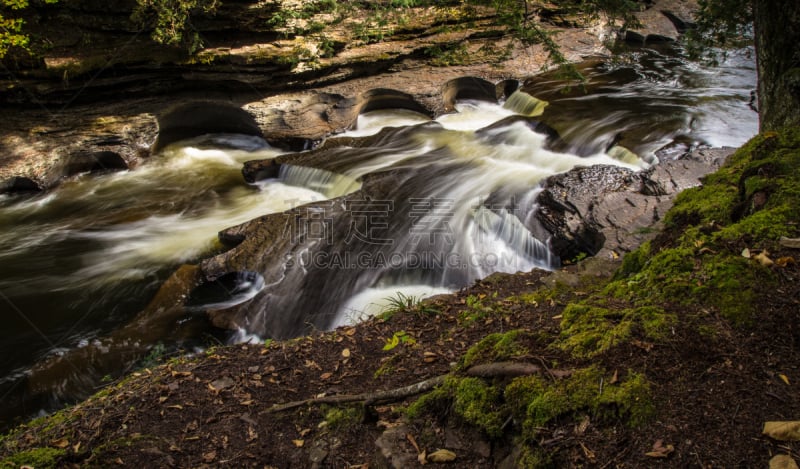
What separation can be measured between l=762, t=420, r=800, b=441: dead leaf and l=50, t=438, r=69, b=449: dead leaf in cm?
423

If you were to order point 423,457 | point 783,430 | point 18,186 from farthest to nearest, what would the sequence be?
point 18,186
point 423,457
point 783,430

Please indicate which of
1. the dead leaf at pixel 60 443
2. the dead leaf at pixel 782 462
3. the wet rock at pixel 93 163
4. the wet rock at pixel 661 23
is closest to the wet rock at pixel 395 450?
the dead leaf at pixel 782 462

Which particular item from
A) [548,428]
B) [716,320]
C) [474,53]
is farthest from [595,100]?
[548,428]

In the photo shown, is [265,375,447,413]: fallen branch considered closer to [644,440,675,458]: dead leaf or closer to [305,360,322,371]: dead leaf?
[305,360,322,371]: dead leaf

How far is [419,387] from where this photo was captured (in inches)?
119

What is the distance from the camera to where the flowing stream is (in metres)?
6.60

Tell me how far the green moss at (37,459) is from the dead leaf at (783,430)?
3.85 meters

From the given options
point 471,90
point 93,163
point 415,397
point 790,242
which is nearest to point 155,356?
point 415,397

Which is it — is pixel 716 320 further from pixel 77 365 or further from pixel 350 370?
pixel 77 365

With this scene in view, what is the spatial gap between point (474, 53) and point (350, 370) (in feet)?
37.8

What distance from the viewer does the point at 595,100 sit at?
11039 mm

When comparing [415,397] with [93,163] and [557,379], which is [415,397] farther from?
[93,163]

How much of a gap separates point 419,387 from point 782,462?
1.86 m

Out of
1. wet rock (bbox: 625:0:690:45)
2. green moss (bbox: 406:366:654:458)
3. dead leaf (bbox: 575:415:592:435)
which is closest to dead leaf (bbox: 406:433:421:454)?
green moss (bbox: 406:366:654:458)
